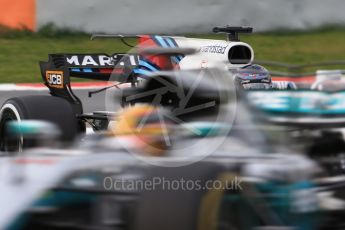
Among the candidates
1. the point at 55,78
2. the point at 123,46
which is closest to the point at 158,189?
the point at 55,78

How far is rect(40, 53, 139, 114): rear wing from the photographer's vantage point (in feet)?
21.7

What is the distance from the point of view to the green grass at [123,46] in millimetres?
13578

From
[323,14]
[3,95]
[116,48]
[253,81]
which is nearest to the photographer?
[253,81]

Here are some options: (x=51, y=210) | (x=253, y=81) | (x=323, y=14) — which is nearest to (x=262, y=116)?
(x=51, y=210)

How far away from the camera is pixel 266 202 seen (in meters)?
3.51

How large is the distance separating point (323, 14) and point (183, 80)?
1078 centimetres

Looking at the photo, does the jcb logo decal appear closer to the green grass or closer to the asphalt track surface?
the asphalt track surface

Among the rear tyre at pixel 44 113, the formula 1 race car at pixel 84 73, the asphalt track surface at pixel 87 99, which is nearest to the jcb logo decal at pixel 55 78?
the formula 1 race car at pixel 84 73

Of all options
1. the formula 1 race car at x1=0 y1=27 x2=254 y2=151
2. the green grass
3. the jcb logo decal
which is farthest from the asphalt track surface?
the jcb logo decal

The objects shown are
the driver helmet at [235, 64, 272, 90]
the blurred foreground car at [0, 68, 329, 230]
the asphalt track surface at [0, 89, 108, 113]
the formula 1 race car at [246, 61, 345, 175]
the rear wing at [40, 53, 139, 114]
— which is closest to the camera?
the blurred foreground car at [0, 68, 329, 230]

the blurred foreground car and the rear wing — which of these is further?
the rear wing

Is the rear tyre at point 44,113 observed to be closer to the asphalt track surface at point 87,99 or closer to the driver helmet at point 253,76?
the driver helmet at point 253,76

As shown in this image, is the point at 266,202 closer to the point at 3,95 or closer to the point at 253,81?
the point at 253,81

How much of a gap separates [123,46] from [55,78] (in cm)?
715
